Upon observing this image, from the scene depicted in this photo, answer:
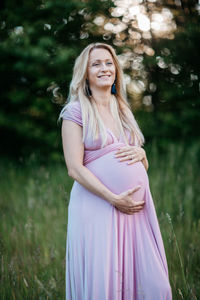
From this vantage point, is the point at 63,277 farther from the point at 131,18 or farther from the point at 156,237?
the point at 131,18

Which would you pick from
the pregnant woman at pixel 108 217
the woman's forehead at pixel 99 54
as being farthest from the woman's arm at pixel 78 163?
the woman's forehead at pixel 99 54

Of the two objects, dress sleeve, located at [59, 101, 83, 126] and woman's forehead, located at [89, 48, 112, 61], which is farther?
woman's forehead, located at [89, 48, 112, 61]

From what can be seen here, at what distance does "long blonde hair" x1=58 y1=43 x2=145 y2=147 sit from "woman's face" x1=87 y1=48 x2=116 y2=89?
4cm

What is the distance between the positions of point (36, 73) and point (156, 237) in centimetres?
467

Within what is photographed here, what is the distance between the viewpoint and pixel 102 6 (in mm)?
4875

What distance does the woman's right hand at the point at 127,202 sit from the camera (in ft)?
6.37

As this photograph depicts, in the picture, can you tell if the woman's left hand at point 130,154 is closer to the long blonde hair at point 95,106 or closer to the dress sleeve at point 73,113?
the long blonde hair at point 95,106

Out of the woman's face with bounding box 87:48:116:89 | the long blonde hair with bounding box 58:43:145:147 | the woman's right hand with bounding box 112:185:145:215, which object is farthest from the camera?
the woman's face with bounding box 87:48:116:89

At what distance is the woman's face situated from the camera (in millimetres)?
2195

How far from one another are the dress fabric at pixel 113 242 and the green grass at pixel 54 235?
0.61 feet

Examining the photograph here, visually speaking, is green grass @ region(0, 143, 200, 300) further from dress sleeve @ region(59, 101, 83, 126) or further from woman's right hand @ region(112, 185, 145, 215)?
dress sleeve @ region(59, 101, 83, 126)

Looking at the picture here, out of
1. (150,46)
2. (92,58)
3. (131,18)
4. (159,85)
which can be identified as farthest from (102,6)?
(92,58)

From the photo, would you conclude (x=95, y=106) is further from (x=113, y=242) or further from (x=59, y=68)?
(x=59, y=68)

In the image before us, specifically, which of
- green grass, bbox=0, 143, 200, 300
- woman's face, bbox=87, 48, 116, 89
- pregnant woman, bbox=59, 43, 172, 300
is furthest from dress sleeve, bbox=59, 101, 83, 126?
green grass, bbox=0, 143, 200, 300
